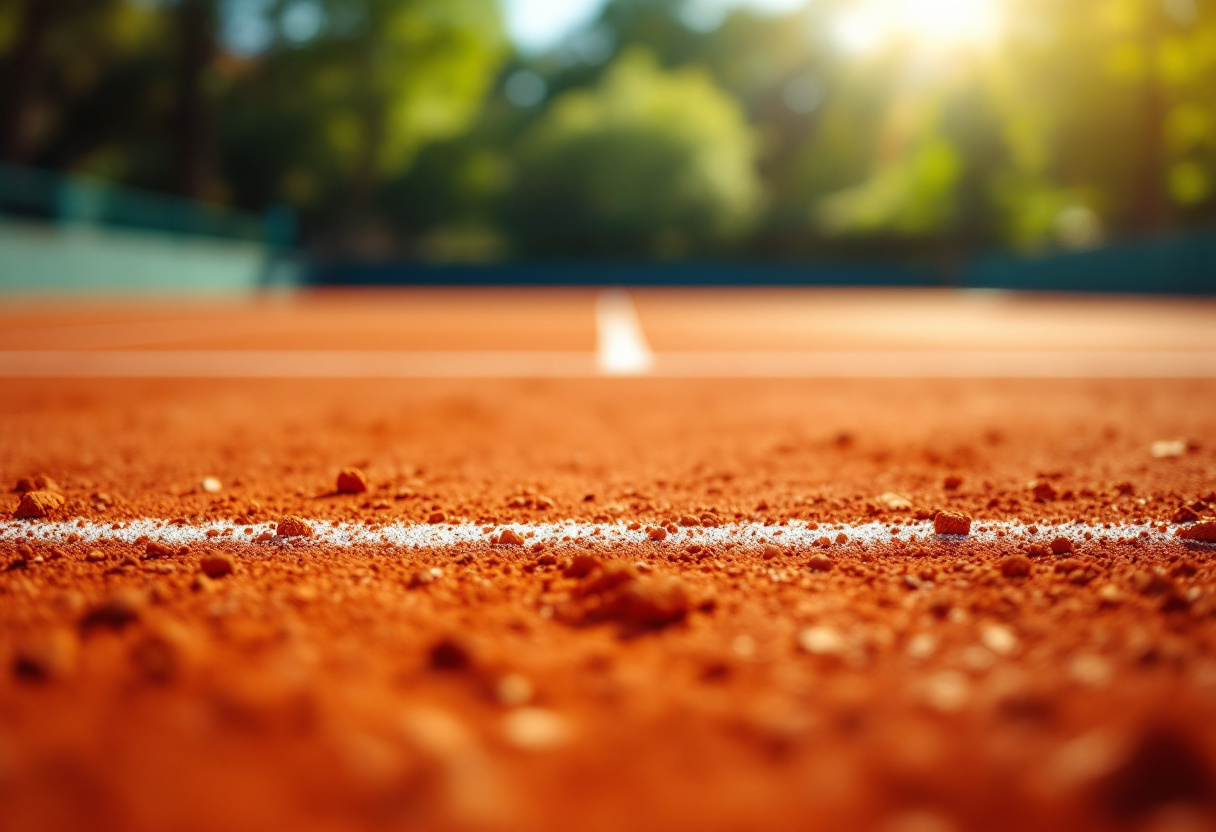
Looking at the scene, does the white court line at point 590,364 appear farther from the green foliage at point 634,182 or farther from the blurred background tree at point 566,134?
the green foliage at point 634,182

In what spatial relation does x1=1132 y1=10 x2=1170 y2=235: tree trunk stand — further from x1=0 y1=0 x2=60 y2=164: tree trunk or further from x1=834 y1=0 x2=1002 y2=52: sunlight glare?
x1=0 y1=0 x2=60 y2=164: tree trunk

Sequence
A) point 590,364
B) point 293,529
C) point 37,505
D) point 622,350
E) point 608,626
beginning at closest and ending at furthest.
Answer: point 608,626
point 293,529
point 37,505
point 590,364
point 622,350

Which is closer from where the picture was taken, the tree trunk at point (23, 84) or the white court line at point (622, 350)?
the white court line at point (622, 350)

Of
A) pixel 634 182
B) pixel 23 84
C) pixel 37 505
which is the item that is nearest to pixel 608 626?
pixel 37 505

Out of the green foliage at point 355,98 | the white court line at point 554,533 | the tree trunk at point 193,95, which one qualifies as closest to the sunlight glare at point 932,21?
the green foliage at point 355,98

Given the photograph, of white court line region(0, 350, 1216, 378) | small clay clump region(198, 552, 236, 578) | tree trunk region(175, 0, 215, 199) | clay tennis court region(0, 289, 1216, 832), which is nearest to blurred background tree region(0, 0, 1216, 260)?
tree trunk region(175, 0, 215, 199)

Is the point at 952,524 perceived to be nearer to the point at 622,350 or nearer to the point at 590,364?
the point at 590,364

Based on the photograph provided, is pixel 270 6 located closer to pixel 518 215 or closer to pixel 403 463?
pixel 518 215
